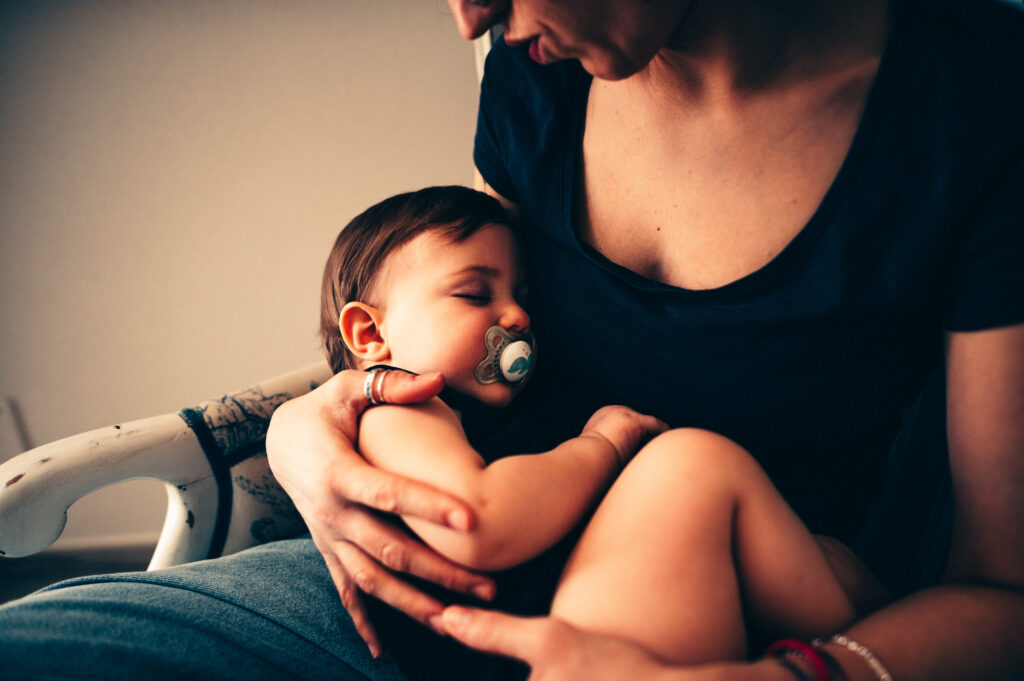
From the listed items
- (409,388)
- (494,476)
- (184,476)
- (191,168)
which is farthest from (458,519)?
(191,168)

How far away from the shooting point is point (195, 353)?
5.37 feet

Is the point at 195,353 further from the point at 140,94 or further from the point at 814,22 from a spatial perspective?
the point at 814,22

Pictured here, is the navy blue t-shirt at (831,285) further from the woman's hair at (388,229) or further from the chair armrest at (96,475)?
the chair armrest at (96,475)

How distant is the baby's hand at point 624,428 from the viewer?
2.00 feet

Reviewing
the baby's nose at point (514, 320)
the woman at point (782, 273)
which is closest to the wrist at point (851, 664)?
the woman at point (782, 273)

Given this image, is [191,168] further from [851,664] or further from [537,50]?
[851,664]

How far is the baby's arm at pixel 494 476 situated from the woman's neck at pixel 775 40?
41cm

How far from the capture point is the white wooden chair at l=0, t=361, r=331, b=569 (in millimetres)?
664

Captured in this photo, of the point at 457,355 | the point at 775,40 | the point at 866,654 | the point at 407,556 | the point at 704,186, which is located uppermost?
the point at 775,40

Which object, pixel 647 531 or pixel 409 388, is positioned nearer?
pixel 647 531

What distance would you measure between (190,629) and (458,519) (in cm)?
31

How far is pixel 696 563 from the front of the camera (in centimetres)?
46

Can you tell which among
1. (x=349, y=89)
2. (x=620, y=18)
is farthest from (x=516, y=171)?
(x=349, y=89)

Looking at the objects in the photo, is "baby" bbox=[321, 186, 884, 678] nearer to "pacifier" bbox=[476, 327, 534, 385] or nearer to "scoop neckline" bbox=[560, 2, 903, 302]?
"pacifier" bbox=[476, 327, 534, 385]
